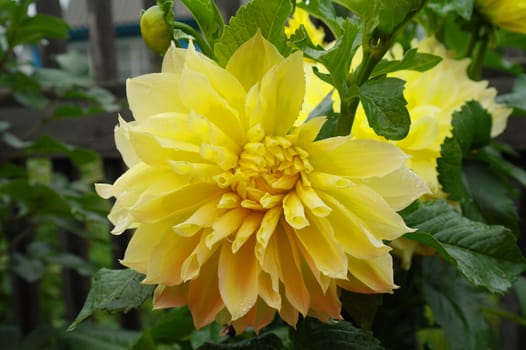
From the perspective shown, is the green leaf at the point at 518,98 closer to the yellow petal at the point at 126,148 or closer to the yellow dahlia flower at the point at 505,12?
the yellow dahlia flower at the point at 505,12

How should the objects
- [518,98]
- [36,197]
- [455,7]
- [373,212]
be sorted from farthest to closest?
A: [36,197], [518,98], [455,7], [373,212]

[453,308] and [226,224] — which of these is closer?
[226,224]

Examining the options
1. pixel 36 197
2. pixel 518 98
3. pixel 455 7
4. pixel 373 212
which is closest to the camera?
pixel 373 212

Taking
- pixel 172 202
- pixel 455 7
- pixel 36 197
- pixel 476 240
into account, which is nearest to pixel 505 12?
pixel 455 7

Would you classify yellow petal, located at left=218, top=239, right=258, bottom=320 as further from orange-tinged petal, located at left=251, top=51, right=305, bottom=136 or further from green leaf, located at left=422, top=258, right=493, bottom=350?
green leaf, located at left=422, top=258, right=493, bottom=350

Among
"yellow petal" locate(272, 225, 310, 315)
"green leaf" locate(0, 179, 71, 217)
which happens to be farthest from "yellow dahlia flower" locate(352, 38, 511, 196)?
"green leaf" locate(0, 179, 71, 217)

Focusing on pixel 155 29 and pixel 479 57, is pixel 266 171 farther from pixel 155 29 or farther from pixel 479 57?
pixel 479 57
